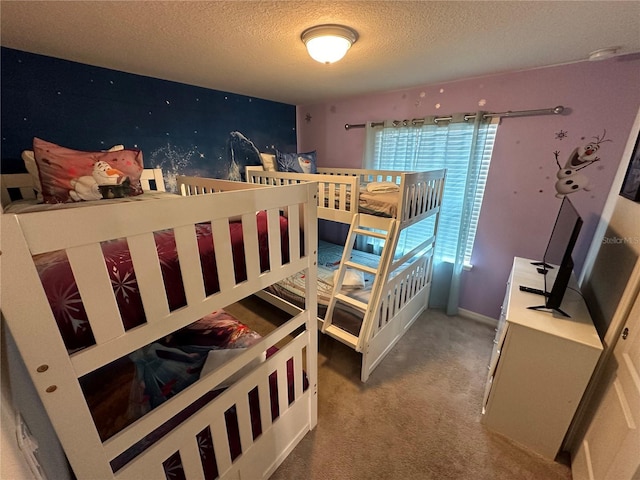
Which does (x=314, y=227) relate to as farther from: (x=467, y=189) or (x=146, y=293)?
(x=467, y=189)

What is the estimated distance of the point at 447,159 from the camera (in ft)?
8.04

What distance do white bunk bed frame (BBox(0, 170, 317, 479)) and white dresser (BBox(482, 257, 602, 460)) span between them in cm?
118

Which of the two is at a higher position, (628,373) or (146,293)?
(146,293)

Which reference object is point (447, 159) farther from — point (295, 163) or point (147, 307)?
point (147, 307)

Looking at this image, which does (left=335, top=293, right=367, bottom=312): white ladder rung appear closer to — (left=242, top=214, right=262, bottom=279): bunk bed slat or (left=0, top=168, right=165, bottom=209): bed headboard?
(left=242, top=214, right=262, bottom=279): bunk bed slat

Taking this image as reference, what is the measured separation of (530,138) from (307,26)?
192cm

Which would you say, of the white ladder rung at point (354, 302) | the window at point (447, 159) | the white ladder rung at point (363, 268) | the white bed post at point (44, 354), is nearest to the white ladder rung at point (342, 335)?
the white ladder rung at point (354, 302)

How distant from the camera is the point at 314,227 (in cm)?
125

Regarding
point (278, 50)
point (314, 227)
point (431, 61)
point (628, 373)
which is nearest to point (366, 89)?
point (431, 61)

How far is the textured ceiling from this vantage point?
1165 mm

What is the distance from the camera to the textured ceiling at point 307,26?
117 centimetres

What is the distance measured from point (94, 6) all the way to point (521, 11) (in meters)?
1.91

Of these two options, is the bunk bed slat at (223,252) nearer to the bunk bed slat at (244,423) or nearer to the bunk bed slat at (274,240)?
the bunk bed slat at (274,240)

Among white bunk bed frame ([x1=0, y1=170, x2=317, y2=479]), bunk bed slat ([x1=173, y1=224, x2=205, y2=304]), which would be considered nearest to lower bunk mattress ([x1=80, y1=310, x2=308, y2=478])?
white bunk bed frame ([x1=0, y1=170, x2=317, y2=479])
